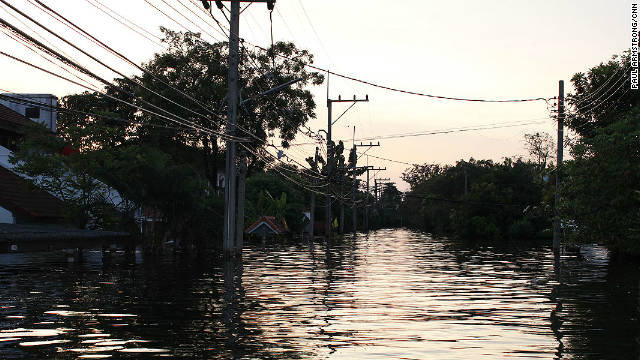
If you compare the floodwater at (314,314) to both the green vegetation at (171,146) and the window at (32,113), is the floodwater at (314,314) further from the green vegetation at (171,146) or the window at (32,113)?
the window at (32,113)

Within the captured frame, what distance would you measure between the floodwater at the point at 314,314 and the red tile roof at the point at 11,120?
12.4 meters

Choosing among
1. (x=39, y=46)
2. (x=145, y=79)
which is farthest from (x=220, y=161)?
(x=39, y=46)

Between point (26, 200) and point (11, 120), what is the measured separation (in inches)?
270

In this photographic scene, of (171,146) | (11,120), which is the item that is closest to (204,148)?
(171,146)

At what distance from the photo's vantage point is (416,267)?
37344 mm

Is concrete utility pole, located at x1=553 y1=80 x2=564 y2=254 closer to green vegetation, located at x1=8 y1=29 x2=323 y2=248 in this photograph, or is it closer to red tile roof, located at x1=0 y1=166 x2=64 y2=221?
green vegetation, located at x1=8 y1=29 x2=323 y2=248

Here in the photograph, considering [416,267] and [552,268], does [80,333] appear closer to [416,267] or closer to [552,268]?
[416,267]

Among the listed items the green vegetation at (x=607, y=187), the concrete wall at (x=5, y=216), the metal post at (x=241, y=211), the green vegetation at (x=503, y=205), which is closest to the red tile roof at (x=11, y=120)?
the concrete wall at (x=5, y=216)

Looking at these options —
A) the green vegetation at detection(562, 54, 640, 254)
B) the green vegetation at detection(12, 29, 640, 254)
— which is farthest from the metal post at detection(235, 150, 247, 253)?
the green vegetation at detection(562, 54, 640, 254)

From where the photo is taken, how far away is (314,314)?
18.3 metres

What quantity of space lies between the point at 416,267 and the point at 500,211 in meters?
68.2

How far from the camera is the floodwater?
13289 mm

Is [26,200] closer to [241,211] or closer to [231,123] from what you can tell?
[241,211]

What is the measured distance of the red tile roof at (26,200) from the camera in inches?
1527
